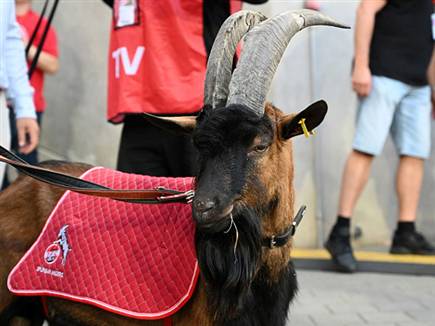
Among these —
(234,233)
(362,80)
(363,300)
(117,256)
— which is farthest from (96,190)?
(362,80)

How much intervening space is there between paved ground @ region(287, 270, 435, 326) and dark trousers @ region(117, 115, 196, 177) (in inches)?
50.6

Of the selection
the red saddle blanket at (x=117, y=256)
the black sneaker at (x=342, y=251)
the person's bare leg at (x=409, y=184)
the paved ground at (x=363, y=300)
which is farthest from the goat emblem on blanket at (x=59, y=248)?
the person's bare leg at (x=409, y=184)

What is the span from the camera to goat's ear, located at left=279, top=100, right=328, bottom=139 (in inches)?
111

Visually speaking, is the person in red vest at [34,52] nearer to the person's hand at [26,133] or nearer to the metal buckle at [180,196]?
the person's hand at [26,133]

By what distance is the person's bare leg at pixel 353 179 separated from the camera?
578cm

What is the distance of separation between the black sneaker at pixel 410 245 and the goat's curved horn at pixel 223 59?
3340 mm

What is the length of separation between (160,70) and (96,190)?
1.18m

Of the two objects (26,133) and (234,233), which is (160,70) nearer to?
(26,133)

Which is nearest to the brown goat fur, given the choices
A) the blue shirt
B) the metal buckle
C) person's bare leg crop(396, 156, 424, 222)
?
the metal buckle

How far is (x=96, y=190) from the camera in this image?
321cm

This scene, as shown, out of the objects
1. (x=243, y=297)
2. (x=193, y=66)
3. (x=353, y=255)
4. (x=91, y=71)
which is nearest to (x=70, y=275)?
(x=243, y=297)

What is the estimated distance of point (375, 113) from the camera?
18.9ft

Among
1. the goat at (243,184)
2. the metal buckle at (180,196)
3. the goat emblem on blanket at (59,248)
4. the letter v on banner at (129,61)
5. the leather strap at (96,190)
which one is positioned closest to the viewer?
the goat at (243,184)

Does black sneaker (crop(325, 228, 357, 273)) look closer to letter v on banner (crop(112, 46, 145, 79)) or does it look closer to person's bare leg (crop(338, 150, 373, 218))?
person's bare leg (crop(338, 150, 373, 218))
